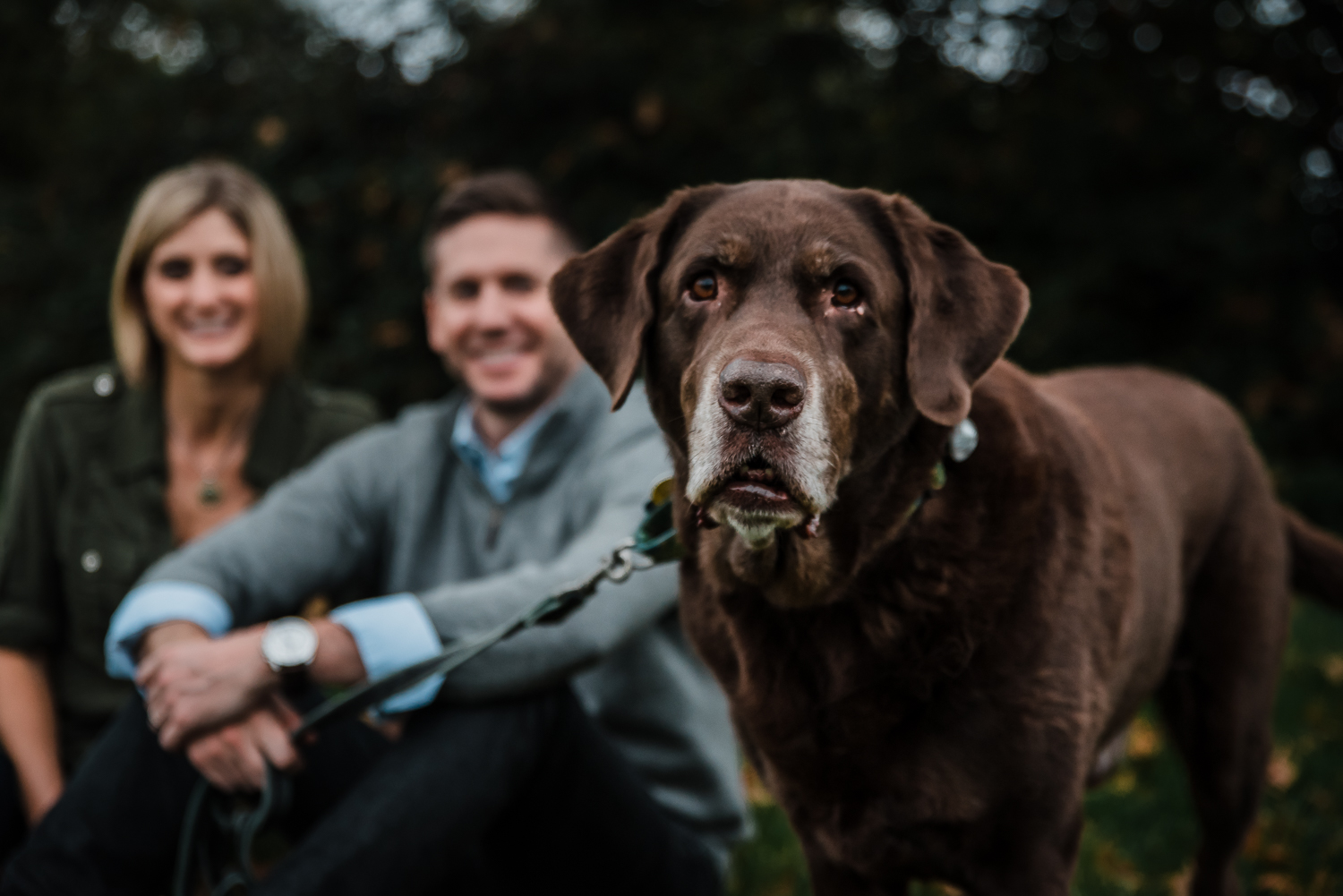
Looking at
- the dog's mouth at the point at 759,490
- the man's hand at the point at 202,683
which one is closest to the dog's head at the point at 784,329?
the dog's mouth at the point at 759,490

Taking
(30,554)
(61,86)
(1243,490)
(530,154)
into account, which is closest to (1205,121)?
(530,154)

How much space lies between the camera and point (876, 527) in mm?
1949

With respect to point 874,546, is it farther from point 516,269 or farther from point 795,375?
point 516,269

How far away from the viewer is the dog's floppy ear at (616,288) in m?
2.10

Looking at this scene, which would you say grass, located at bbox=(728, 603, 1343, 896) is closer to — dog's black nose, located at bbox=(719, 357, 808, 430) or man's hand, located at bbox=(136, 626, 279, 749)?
man's hand, located at bbox=(136, 626, 279, 749)

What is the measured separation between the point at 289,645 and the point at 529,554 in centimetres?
65

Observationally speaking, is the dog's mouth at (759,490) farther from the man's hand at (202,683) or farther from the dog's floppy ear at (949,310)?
the man's hand at (202,683)

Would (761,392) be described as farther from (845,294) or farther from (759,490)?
(845,294)

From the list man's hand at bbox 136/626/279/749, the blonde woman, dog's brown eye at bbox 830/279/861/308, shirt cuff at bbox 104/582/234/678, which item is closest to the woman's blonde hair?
the blonde woman

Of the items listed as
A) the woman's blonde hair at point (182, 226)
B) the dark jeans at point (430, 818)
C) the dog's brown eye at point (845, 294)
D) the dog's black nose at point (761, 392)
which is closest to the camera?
the dog's black nose at point (761, 392)

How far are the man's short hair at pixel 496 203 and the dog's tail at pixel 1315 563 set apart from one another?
2.14 m

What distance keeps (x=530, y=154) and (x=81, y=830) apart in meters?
5.63

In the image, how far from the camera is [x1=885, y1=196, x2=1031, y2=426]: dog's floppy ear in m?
1.87

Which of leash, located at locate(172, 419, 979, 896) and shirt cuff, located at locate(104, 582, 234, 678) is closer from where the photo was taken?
leash, located at locate(172, 419, 979, 896)
